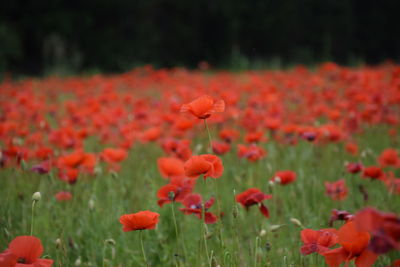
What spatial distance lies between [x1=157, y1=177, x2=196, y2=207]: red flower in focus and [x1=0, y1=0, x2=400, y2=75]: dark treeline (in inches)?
454

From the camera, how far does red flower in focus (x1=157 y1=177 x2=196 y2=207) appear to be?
3.94 feet

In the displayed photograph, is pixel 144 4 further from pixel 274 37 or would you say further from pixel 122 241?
pixel 122 241

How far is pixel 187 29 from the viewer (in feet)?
44.8

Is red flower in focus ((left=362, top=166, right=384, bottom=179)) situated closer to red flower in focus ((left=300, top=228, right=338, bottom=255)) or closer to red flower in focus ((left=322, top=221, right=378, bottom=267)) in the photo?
red flower in focus ((left=300, top=228, right=338, bottom=255))

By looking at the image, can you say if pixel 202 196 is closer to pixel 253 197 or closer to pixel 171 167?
pixel 171 167

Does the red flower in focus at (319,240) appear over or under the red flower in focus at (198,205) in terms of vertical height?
over

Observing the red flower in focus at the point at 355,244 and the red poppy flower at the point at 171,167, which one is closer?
the red flower in focus at the point at 355,244

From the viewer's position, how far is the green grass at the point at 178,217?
1384 millimetres

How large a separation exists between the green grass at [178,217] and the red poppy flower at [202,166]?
10 cm

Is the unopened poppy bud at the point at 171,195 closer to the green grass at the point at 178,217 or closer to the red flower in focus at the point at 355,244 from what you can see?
the green grass at the point at 178,217

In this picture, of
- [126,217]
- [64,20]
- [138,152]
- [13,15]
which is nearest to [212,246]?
[126,217]

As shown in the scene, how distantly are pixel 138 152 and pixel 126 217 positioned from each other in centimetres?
189

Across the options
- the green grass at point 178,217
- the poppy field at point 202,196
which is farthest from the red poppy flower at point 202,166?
the green grass at point 178,217

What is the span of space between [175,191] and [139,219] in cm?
26
